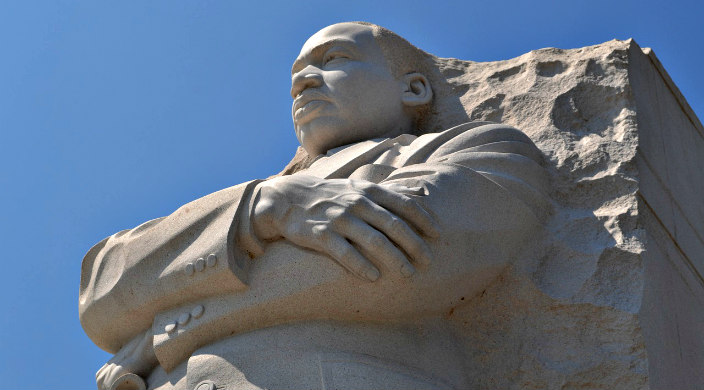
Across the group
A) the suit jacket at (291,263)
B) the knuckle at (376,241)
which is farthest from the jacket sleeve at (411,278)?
the knuckle at (376,241)

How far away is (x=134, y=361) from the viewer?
14.3 feet

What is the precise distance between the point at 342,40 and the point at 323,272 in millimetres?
1574

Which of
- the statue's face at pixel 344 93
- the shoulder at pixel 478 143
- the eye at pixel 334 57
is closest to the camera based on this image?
the shoulder at pixel 478 143

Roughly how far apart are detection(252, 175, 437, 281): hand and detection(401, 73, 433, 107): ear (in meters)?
1.21

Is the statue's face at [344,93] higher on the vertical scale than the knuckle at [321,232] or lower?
higher

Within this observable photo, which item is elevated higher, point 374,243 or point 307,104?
point 307,104

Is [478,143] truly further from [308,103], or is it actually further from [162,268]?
[162,268]

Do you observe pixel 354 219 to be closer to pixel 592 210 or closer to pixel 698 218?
pixel 592 210

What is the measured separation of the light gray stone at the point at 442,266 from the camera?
155 inches

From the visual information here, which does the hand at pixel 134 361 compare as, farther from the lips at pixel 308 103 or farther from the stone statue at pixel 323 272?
the lips at pixel 308 103

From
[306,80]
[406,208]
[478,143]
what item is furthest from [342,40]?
[406,208]

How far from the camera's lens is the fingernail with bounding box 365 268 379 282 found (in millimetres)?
3893

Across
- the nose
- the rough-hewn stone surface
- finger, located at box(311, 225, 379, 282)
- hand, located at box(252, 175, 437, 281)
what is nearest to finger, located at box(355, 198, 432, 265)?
hand, located at box(252, 175, 437, 281)

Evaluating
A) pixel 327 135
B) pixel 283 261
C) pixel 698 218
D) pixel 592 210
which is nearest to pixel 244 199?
pixel 283 261
